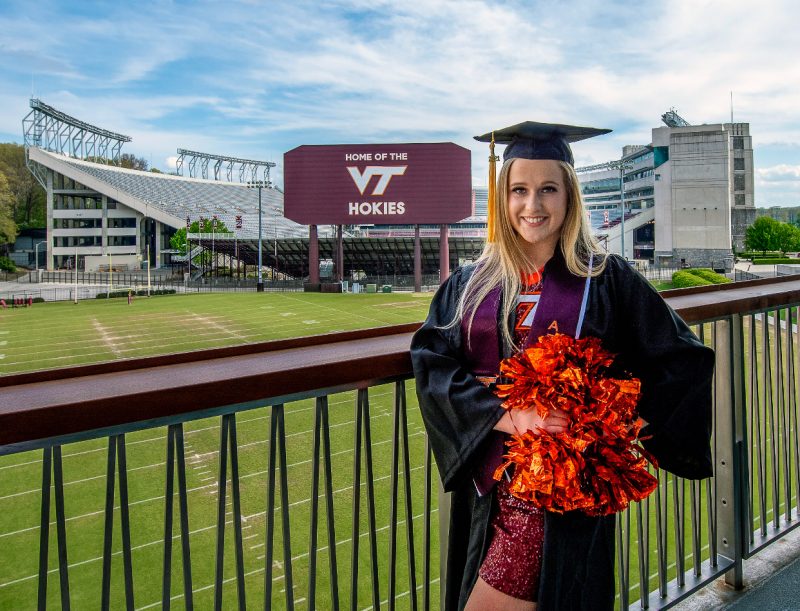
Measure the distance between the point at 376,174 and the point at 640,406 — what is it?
1607 inches

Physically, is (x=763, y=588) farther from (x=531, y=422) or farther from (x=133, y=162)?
(x=133, y=162)

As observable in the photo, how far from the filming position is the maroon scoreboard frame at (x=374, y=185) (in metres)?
40.8

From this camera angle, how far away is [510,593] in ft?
4.28

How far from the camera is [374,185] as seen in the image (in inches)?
1626

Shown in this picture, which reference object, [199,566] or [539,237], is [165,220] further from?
[539,237]

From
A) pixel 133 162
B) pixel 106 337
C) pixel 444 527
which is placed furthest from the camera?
pixel 133 162

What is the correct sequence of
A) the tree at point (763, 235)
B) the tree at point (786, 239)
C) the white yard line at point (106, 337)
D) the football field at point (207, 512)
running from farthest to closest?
the tree at point (786, 239), the tree at point (763, 235), the white yard line at point (106, 337), the football field at point (207, 512)

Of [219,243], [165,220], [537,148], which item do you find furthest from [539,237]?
[165,220]

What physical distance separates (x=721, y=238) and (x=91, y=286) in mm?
53484

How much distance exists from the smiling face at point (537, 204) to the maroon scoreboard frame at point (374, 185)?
130ft

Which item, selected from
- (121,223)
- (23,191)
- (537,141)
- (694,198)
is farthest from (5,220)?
(537,141)

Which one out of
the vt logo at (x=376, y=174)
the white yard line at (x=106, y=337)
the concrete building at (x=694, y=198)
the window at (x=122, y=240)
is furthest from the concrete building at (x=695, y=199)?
the window at (x=122, y=240)

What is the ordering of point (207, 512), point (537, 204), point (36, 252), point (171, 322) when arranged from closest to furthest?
point (537, 204) < point (207, 512) < point (171, 322) < point (36, 252)

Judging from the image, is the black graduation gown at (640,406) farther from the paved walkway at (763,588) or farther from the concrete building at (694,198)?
the concrete building at (694,198)
